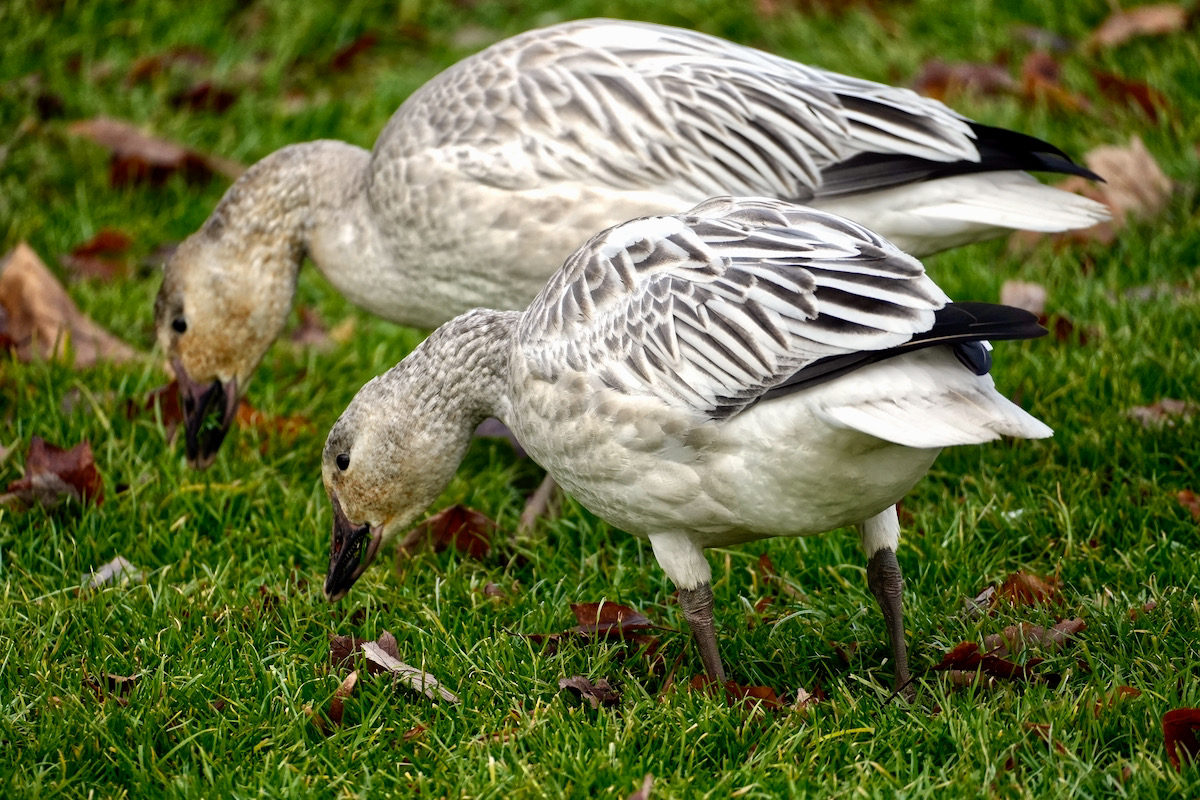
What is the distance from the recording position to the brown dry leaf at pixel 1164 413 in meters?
4.99

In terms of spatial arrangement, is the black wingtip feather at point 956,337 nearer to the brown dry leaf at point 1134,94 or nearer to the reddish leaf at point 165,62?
the brown dry leaf at point 1134,94

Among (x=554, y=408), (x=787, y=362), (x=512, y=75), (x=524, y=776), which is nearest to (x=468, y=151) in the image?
(x=512, y=75)

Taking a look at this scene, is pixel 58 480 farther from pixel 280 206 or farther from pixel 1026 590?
pixel 1026 590

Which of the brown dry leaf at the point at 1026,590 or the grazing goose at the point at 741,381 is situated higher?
the grazing goose at the point at 741,381

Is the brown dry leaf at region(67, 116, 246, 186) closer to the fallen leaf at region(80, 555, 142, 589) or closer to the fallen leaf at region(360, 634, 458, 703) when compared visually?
the fallen leaf at region(80, 555, 142, 589)

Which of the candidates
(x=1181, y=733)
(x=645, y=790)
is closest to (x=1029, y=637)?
(x=1181, y=733)

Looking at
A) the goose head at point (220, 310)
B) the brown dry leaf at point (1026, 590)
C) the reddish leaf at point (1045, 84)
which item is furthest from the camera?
the reddish leaf at point (1045, 84)

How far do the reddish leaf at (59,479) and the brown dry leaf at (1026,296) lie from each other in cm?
370

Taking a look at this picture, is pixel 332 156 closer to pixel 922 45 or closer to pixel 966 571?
pixel 966 571

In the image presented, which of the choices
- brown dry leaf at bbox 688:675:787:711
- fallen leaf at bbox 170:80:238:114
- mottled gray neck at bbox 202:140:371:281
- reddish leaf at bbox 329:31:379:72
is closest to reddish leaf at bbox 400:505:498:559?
brown dry leaf at bbox 688:675:787:711

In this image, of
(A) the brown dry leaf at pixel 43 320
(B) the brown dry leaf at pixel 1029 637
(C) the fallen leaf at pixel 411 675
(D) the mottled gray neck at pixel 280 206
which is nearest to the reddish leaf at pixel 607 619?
(C) the fallen leaf at pixel 411 675

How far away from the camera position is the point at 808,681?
159 inches

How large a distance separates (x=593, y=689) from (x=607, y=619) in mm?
433

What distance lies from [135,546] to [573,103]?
2.28m
